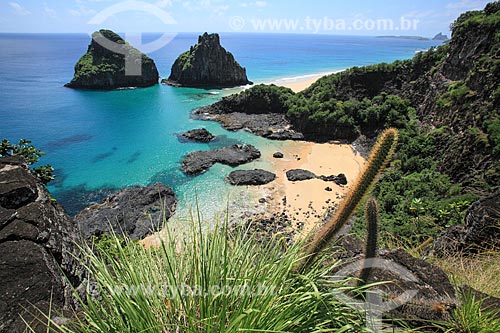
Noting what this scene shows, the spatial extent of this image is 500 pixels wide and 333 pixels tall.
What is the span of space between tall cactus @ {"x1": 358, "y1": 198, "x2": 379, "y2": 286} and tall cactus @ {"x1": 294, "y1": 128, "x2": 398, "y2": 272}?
0.59ft

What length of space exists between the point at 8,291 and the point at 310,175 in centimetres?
2539

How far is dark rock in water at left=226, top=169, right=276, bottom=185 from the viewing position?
26391mm

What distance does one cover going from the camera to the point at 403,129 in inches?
1219

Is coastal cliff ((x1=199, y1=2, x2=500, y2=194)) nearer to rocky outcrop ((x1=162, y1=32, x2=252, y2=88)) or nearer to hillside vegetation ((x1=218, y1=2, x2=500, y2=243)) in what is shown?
hillside vegetation ((x1=218, y1=2, x2=500, y2=243))

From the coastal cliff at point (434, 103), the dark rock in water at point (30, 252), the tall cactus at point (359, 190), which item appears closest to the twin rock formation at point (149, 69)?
the coastal cliff at point (434, 103)

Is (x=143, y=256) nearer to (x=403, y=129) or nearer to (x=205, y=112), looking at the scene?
(x=403, y=129)

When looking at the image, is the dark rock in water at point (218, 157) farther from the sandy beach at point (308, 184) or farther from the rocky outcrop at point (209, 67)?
the rocky outcrop at point (209, 67)

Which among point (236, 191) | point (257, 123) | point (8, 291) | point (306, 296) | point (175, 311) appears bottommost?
point (236, 191)

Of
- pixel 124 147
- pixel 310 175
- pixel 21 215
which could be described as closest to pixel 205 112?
pixel 124 147

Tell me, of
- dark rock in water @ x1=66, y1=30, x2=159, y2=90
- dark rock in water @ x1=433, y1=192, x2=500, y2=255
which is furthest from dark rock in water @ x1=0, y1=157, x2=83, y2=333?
dark rock in water @ x1=66, y1=30, x2=159, y2=90

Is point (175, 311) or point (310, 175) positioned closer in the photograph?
point (175, 311)

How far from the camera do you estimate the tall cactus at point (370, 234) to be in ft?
8.57

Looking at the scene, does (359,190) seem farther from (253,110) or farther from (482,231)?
(253,110)

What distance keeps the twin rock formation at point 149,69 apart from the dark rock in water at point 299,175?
47.6 metres
